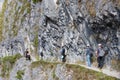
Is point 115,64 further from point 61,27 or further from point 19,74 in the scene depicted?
point 19,74

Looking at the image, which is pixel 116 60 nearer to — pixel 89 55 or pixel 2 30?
pixel 89 55

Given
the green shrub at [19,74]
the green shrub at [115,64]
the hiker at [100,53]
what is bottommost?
the green shrub at [19,74]

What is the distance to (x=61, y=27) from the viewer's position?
3641 centimetres

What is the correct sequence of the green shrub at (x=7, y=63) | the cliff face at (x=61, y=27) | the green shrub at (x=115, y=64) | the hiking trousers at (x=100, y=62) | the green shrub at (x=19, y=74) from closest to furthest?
1. the green shrub at (x=115, y=64)
2. the cliff face at (x=61, y=27)
3. the hiking trousers at (x=100, y=62)
4. the green shrub at (x=19, y=74)
5. the green shrub at (x=7, y=63)

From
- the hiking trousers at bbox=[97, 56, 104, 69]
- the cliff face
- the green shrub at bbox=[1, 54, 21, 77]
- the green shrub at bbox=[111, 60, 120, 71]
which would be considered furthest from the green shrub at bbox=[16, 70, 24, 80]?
the green shrub at bbox=[111, 60, 120, 71]

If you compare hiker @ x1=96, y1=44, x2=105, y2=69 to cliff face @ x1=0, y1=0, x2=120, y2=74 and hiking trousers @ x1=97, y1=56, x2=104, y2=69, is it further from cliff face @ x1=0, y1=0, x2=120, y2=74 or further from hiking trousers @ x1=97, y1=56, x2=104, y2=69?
cliff face @ x1=0, y1=0, x2=120, y2=74

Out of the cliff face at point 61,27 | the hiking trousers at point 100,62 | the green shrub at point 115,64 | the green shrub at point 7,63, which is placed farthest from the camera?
the green shrub at point 7,63

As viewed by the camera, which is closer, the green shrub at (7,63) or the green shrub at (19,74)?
the green shrub at (19,74)

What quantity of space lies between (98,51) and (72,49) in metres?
6.86

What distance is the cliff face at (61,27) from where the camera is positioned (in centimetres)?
2698

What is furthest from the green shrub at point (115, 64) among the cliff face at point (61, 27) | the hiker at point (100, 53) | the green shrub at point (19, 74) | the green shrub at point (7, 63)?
the green shrub at point (7, 63)

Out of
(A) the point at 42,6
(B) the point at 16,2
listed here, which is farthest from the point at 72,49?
(B) the point at 16,2

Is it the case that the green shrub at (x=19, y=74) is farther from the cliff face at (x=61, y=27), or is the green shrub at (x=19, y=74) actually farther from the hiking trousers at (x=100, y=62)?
the hiking trousers at (x=100, y=62)

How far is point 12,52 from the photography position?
54250 mm
